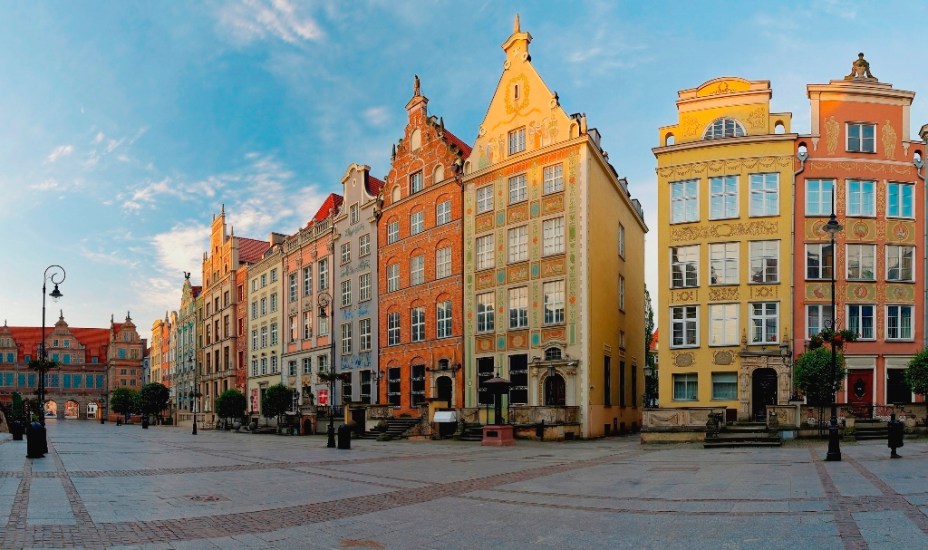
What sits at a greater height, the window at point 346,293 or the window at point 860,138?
the window at point 860,138

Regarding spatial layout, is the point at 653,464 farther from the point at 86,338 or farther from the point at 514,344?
the point at 86,338

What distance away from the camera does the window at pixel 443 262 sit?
44438mm

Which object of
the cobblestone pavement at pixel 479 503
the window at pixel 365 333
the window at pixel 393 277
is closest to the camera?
the cobblestone pavement at pixel 479 503

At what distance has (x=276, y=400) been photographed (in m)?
55.2

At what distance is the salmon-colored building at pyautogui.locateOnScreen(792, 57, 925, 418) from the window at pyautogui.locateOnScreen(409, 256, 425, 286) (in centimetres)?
2123

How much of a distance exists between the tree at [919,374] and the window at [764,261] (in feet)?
22.3

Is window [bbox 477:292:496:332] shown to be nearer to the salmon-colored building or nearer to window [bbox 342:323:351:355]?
window [bbox 342:323:351:355]

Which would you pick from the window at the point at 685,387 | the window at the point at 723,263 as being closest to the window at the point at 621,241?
the window at the point at 723,263

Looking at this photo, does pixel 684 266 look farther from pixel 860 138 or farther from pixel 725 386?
pixel 860 138

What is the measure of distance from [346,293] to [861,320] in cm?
3305

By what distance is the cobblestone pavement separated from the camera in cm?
1073

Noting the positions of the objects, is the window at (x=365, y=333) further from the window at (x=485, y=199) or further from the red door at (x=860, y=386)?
the red door at (x=860, y=386)

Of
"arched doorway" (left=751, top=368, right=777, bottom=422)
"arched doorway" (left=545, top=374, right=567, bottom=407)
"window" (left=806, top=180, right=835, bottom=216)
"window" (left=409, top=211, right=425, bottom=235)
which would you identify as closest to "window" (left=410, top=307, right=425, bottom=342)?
"window" (left=409, top=211, right=425, bottom=235)

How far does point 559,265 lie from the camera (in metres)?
38.2
